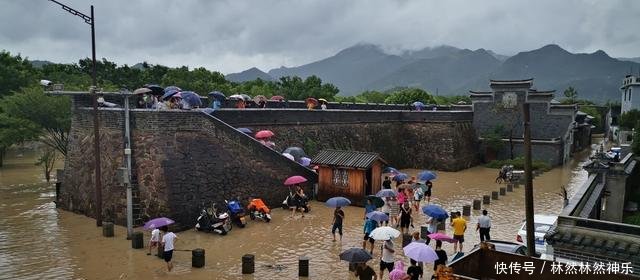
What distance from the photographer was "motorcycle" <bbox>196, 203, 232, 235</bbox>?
17219mm

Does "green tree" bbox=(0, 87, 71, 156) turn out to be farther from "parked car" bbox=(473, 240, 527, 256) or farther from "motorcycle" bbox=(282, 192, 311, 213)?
"parked car" bbox=(473, 240, 527, 256)

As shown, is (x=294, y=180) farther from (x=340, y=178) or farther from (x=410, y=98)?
(x=410, y=98)

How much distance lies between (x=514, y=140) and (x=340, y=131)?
1652 cm

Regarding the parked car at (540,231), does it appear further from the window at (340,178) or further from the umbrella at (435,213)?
the window at (340,178)

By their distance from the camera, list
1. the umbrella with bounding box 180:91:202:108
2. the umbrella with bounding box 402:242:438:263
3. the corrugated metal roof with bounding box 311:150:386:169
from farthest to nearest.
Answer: the corrugated metal roof with bounding box 311:150:386:169 → the umbrella with bounding box 180:91:202:108 → the umbrella with bounding box 402:242:438:263

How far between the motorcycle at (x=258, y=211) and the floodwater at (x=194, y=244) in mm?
302

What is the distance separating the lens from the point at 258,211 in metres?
19.1

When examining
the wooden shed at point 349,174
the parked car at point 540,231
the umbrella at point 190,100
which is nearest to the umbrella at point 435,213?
the parked car at point 540,231

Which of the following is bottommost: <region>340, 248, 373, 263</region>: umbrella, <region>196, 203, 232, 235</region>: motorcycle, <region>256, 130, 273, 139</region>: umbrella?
<region>196, 203, 232, 235</region>: motorcycle

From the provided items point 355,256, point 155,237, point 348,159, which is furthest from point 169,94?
point 355,256

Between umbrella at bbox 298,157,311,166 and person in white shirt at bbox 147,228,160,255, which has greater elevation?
umbrella at bbox 298,157,311,166

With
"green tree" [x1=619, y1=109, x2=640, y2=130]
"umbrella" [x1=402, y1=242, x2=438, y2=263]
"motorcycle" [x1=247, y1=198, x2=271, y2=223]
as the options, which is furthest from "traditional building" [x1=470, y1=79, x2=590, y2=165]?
"umbrella" [x1=402, y1=242, x2=438, y2=263]

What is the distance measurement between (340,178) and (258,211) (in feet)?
16.0

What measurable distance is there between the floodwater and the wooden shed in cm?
87
